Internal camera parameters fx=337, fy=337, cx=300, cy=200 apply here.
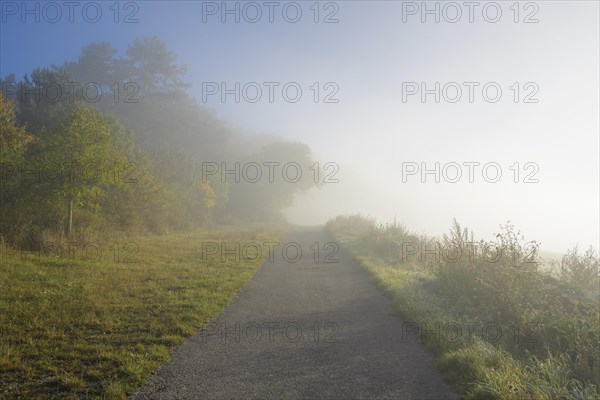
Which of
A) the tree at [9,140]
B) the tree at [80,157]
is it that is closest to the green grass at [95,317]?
the tree at [80,157]

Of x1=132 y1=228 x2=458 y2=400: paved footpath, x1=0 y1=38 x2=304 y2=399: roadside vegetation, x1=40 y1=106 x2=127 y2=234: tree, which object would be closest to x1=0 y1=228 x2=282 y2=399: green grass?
x1=0 y1=38 x2=304 y2=399: roadside vegetation

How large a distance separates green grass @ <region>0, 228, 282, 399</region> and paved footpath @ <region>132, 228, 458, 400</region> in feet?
1.81

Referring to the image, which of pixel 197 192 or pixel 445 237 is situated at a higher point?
pixel 197 192

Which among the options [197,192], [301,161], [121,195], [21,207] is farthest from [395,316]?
[301,161]

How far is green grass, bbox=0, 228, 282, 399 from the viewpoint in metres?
4.92

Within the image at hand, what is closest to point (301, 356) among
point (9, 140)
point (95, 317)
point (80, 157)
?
point (95, 317)

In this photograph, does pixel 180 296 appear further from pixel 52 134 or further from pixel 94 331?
pixel 52 134

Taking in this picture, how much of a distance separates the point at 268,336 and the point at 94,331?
349cm

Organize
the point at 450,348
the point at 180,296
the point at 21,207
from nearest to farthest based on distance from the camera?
1. the point at 450,348
2. the point at 180,296
3. the point at 21,207

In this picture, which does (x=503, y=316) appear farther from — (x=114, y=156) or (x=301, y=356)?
(x=114, y=156)

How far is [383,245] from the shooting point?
1914 centimetres

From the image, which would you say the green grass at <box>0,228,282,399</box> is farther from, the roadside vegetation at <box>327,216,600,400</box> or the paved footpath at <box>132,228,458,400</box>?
the roadside vegetation at <box>327,216,600,400</box>

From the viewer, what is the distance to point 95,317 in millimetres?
7410

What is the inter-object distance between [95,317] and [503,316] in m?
9.52
